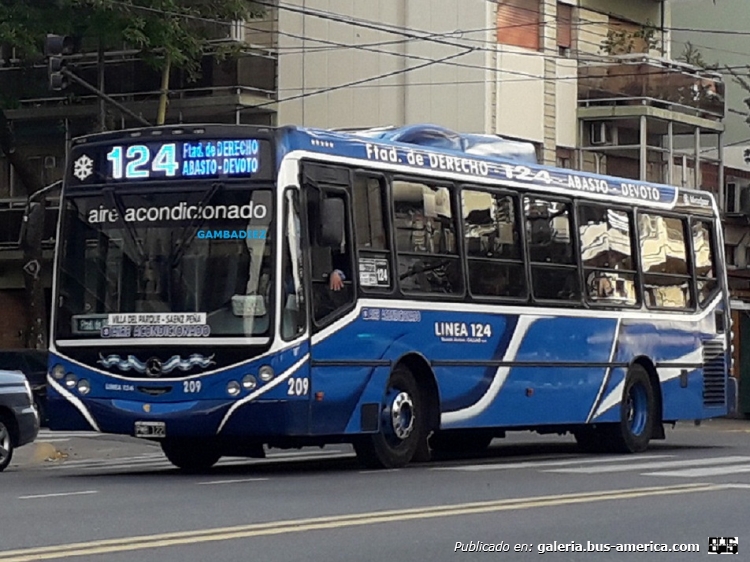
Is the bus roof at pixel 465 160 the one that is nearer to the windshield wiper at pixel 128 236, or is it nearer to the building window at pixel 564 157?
the windshield wiper at pixel 128 236

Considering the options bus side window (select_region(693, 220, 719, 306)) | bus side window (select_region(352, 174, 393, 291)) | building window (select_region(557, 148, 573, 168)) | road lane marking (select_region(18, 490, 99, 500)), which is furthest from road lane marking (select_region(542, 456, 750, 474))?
building window (select_region(557, 148, 573, 168))

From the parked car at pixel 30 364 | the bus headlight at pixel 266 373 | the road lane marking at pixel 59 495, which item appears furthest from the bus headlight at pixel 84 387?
the parked car at pixel 30 364

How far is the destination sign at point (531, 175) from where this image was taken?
17.2 m

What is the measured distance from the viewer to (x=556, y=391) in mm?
19344

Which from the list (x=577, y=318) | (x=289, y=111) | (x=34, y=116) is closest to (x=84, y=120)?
(x=34, y=116)

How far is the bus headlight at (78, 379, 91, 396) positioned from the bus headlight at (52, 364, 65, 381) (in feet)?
0.74

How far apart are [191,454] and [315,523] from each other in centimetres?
660

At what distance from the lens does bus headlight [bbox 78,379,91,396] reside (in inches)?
631

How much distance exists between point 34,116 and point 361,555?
108 ft

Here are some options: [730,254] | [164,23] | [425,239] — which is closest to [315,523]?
[425,239]

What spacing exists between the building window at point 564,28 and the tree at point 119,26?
8003 millimetres

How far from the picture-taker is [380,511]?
1216 cm

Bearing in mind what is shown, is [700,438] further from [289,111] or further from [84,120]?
[84,120]

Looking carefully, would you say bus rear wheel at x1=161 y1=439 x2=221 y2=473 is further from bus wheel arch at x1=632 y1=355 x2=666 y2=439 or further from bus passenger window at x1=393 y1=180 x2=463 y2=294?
bus wheel arch at x1=632 y1=355 x2=666 y2=439
